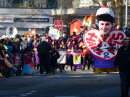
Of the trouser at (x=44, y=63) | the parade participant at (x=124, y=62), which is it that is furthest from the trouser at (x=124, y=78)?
the trouser at (x=44, y=63)

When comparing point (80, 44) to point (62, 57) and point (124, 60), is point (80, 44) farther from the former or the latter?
point (124, 60)

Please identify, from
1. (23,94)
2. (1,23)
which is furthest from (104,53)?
(1,23)

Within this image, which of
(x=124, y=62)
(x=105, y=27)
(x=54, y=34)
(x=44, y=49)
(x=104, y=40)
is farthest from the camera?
(x=54, y=34)

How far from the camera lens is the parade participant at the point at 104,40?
16.2 m

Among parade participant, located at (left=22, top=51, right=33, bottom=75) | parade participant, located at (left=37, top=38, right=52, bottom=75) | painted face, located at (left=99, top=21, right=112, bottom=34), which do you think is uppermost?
painted face, located at (left=99, top=21, right=112, bottom=34)

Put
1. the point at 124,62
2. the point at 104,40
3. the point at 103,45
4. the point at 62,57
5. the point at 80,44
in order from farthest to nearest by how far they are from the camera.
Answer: the point at 80,44 < the point at 62,57 < the point at 103,45 < the point at 104,40 < the point at 124,62

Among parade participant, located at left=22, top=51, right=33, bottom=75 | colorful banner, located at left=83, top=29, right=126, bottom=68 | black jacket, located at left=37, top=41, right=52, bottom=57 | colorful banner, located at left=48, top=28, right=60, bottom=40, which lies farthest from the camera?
colorful banner, located at left=48, top=28, right=60, bottom=40

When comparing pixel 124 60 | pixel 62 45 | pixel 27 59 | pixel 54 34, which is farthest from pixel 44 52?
pixel 124 60

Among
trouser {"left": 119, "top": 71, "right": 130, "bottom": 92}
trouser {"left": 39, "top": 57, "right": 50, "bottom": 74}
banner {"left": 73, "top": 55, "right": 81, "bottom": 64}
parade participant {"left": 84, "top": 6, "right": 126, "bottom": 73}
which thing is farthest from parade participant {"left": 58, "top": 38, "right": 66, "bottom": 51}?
trouser {"left": 119, "top": 71, "right": 130, "bottom": 92}

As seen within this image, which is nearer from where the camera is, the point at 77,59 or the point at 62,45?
the point at 62,45

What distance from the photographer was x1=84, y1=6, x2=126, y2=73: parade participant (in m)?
16.2

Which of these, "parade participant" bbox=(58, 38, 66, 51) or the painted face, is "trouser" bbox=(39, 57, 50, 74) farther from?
the painted face

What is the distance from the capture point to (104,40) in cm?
1634

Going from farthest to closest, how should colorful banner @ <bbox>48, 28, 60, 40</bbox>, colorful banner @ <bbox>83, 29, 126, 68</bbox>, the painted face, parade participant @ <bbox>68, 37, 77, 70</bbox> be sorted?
colorful banner @ <bbox>48, 28, 60, 40</bbox>
parade participant @ <bbox>68, 37, 77, 70</bbox>
colorful banner @ <bbox>83, 29, 126, 68</bbox>
the painted face
